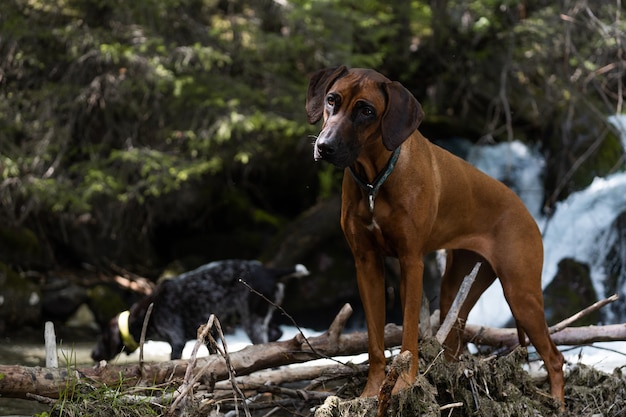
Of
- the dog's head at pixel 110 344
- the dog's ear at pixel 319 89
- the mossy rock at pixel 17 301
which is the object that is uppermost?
the dog's ear at pixel 319 89

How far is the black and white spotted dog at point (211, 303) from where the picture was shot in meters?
7.36

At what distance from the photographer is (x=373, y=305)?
445 centimetres

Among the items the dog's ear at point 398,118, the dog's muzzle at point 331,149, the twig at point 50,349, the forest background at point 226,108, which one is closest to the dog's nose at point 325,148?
the dog's muzzle at point 331,149

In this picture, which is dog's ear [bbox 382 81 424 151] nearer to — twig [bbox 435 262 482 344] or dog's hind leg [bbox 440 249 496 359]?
twig [bbox 435 262 482 344]

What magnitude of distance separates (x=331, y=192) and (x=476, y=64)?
347 cm

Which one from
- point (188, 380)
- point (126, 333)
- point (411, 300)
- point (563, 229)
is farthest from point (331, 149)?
point (563, 229)

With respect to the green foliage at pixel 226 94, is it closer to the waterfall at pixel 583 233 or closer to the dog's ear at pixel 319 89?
the waterfall at pixel 583 233

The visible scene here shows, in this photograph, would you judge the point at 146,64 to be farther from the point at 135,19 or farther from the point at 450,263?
the point at 450,263

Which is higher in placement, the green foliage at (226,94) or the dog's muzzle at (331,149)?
the dog's muzzle at (331,149)

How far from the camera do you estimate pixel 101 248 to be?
12.6 m

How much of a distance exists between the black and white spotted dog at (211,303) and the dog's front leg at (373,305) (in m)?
3.29

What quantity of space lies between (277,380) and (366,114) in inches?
85.1

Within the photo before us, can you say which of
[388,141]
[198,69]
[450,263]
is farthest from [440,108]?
[388,141]

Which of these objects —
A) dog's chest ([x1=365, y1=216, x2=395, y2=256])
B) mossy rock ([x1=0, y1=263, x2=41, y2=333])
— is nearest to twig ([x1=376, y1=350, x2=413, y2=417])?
dog's chest ([x1=365, y1=216, x2=395, y2=256])
